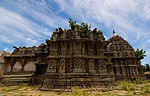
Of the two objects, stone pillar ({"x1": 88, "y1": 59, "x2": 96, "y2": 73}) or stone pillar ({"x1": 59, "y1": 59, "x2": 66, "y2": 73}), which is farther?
stone pillar ({"x1": 88, "y1": 59, "x2": 96, "y2": 73})

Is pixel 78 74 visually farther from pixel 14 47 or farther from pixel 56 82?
pixel 14 47

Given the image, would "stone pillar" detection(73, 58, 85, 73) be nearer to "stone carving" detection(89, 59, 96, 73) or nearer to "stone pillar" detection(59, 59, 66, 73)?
"stone carving" detection(89, 59, 96, 73)

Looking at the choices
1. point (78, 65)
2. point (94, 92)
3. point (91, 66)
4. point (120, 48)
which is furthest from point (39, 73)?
point (120, 48)

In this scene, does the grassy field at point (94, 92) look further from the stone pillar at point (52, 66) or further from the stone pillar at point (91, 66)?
the stone pillar at point (52, 66)

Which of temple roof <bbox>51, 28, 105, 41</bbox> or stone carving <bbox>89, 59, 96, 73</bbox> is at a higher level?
temple roof <bbox>51, 28, 105, 41</bbox>

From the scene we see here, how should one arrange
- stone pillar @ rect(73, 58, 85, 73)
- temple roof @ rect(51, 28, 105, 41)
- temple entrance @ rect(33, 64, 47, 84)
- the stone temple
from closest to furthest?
1. the stone temple
2. stone pillar @ rect(73, 58, 85, 73)
3. temple roof @ rect(51, 28, 105, 41)
4. temple entrance @ rect(33, 64, 47, 84)

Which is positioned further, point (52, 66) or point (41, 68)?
point (41, 68)

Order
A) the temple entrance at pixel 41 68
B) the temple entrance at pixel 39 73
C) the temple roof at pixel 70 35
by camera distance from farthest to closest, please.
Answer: the temple entrance at pixel 41 68
the temple entrance at pixel 39 73
the temple roof at pixel 70 35

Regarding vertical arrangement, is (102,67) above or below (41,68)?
above

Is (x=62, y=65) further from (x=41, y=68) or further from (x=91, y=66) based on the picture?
(x=41, y=68)

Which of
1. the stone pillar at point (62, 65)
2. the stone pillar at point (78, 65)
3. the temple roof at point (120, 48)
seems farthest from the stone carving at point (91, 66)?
the temple roof at point (120, 48)

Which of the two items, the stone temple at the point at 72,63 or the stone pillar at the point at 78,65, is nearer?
the stone temple at the point at 72,63

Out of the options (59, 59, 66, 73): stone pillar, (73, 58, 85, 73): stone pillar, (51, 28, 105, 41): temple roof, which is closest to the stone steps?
(59, 59, 66, 73): stone pillar

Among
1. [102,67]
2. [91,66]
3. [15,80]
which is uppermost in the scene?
[91,66]
